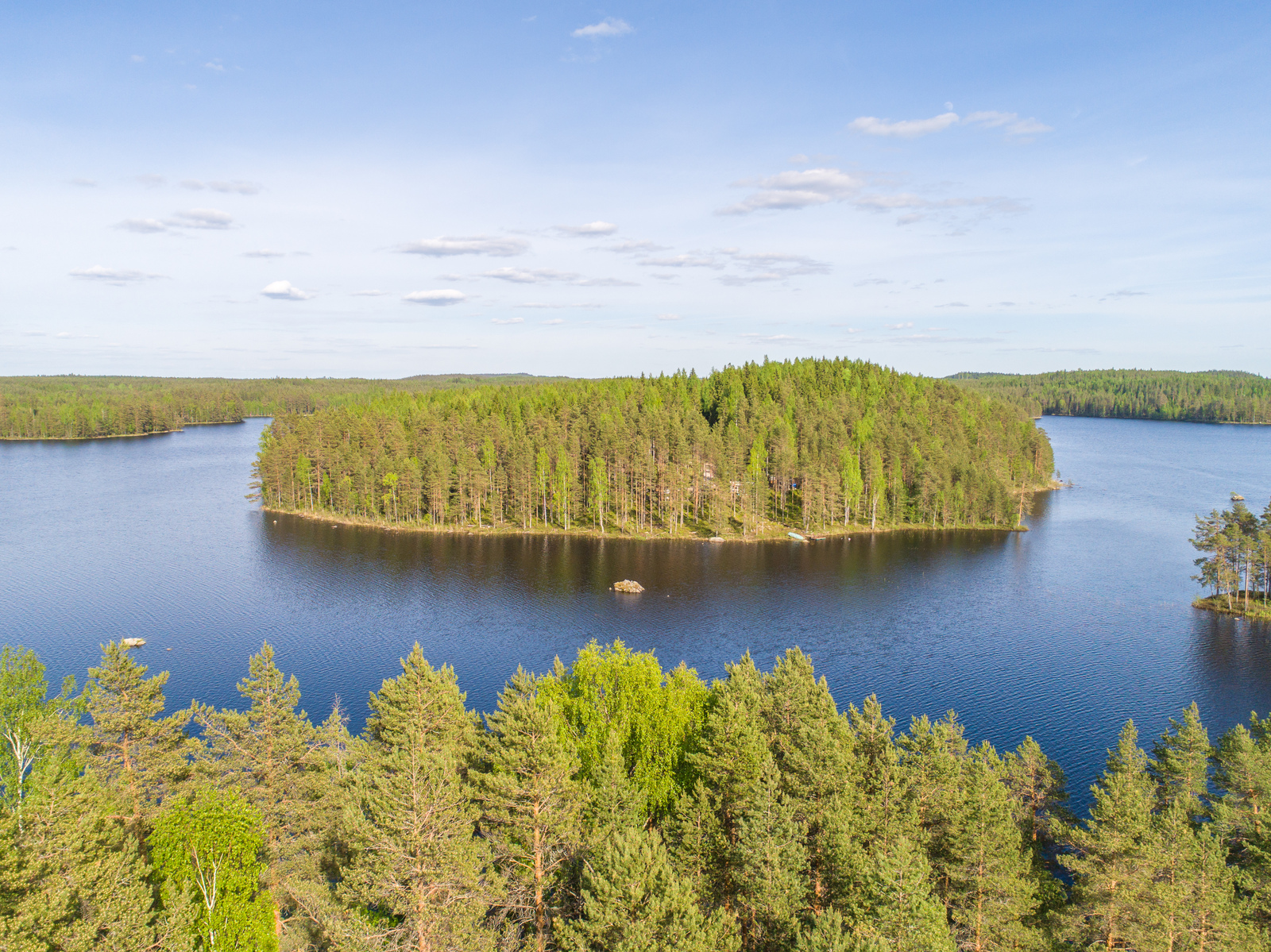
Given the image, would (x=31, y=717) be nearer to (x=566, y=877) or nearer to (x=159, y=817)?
(x=159, y=817)

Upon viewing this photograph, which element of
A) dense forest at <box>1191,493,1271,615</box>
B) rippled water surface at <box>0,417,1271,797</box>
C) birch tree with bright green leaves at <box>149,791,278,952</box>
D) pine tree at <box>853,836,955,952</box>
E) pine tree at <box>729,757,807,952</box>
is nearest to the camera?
pine tree at <box>853,836,955,952</box>

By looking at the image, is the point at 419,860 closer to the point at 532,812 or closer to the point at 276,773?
the point at 532,812

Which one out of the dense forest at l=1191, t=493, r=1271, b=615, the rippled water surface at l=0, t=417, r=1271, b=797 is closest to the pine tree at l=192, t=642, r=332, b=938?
the rippled water surface at l=0, t=417, r=1271, b=797

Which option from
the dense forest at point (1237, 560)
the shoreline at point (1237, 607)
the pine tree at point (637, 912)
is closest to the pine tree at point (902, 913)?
the pine tree at point (637, 912)

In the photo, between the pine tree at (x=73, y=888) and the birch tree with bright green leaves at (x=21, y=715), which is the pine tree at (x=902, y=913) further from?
the birch tree with bright green leaves at (x=21, y=715)

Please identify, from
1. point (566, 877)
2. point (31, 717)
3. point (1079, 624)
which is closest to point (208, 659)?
point (31, 717)

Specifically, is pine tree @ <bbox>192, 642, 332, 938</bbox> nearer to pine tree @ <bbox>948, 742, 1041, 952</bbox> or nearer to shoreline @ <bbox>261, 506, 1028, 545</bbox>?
pine tree @ <bbox>948, 742, 1041, 952</bbox>
